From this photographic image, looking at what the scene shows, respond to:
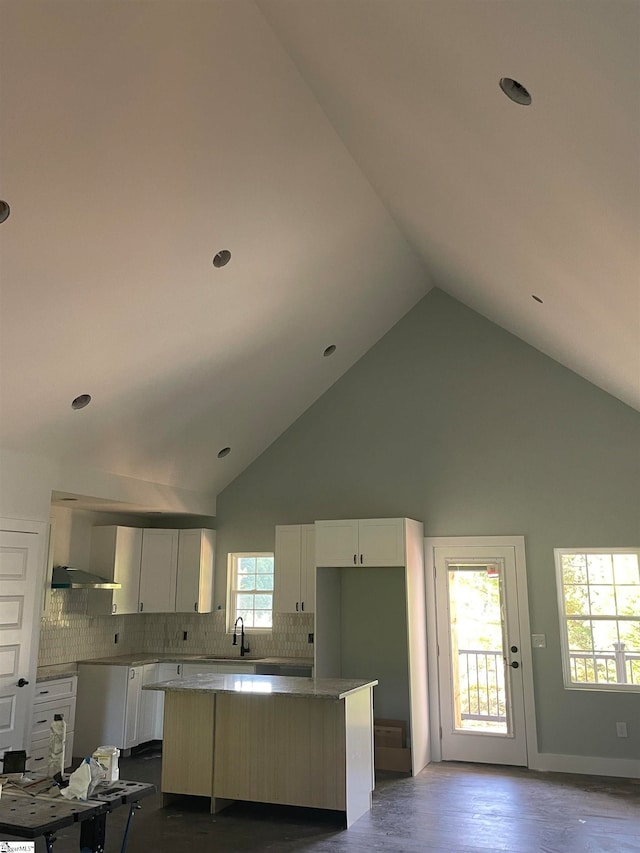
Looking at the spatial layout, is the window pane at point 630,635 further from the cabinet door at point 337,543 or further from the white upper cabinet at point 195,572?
the white upper cabinet at point 195,572

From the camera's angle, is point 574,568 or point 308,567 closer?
point 574,568

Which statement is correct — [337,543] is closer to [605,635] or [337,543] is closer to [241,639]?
[241,639]

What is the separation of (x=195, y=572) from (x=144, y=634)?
1089mm

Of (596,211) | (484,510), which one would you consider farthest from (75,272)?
(484,510)

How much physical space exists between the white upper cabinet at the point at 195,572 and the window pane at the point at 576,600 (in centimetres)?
389

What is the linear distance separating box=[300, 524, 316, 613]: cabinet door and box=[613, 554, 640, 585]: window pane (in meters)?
2.94

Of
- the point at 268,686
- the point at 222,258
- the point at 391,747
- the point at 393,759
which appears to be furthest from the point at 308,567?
the point at 222,258

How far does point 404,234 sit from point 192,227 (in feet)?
7.65

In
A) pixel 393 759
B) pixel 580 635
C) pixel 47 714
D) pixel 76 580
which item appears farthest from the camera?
pixel 76 580

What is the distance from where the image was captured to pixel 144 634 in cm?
816

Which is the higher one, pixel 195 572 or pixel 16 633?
pixel 195 572

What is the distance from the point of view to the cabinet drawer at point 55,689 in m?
6.06

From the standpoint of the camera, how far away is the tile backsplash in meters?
7.05

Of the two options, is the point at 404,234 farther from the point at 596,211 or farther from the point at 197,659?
the point at 197,659
